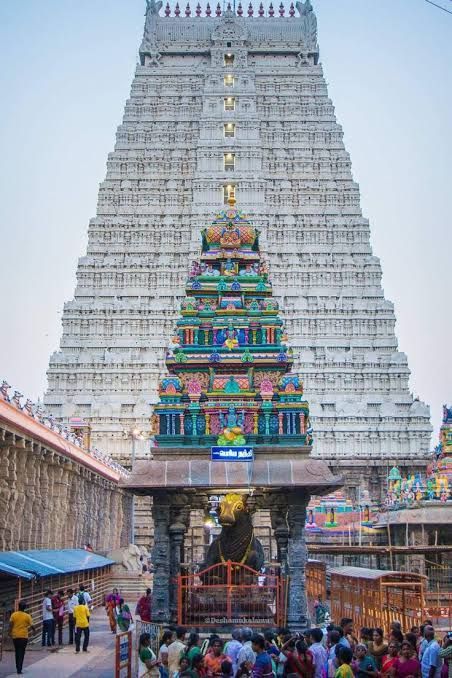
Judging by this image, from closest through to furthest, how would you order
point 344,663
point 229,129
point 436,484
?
point 344,663 < point 436,484 < point 229,129

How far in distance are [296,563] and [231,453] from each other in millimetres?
2937

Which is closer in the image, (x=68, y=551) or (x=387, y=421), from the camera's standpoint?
(x=68, y=551)

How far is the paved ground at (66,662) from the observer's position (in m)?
18.2

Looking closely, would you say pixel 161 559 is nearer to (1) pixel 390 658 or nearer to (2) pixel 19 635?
(2) pixel 19 635

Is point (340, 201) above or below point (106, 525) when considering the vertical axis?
above

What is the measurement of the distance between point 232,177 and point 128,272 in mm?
12236

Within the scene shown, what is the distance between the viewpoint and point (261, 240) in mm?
72062

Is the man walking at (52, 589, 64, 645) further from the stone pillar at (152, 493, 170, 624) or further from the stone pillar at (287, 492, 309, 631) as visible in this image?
the stone pillar at (287, 492, 309, 631)

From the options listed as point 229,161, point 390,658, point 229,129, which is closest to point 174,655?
point 390,658

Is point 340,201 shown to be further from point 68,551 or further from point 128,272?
point 68,551

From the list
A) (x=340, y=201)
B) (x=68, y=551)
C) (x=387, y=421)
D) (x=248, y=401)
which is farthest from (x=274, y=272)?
(x=248, y=401)

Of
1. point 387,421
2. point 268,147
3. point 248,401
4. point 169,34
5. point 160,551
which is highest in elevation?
point 169,34

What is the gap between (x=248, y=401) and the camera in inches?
876

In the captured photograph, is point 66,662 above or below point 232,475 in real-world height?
below
